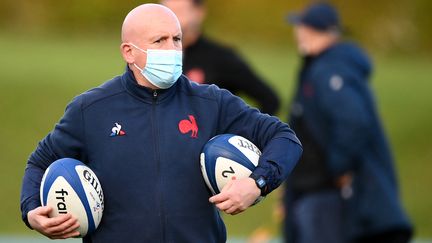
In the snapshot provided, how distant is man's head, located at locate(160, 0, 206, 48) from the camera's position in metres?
8.88

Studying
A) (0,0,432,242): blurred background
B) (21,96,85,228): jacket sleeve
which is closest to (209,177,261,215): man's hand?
(21,96,85,228): jacket sleeve

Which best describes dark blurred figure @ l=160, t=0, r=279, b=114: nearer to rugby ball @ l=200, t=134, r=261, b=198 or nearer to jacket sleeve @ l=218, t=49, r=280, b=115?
jacket sleeve @ l=218, t=49, r=280, b=115

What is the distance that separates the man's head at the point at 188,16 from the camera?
8883 mm

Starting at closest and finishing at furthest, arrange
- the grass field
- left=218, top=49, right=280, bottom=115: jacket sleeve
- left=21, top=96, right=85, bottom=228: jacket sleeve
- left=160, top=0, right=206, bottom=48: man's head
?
left=21, top=96, right=85, bottom=228: jacket sleeve, left=160, top=0, right=206, bottom=48: man's head, left=218, top=49, right=280, bottom=115: jacket sleeve, the grass field

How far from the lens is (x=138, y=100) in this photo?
5.93 m

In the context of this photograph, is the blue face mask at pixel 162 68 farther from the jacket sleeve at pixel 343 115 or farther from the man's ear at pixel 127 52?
the jacket sleeve at pixel 343 115

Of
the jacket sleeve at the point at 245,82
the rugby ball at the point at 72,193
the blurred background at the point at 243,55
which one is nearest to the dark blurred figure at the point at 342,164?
the jacket sleeve at the point at 245,82

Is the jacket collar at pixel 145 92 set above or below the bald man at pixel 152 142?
above

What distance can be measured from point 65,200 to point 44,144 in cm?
38

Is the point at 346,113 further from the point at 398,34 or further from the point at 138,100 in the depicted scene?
the point at 398,34

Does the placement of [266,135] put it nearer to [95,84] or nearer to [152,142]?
[152,142]

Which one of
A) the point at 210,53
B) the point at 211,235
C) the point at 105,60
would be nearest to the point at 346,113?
the point at 210,53

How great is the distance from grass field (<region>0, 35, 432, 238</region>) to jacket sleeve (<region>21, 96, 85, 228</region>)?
8.68 meters

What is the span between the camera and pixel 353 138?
9.48 m
